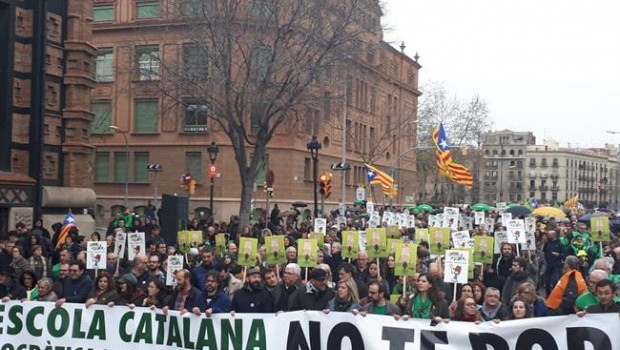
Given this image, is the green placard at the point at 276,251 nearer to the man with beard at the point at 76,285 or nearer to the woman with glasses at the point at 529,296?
the man with beard at the point at 76,285

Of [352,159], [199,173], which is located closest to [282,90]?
[199,173]

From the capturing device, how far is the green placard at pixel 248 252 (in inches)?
563

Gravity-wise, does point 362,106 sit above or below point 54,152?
above

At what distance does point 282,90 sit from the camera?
27953 millimetres

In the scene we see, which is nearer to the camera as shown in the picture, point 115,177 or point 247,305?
point 247,305

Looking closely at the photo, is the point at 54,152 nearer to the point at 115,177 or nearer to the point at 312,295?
A: the point at 312,295

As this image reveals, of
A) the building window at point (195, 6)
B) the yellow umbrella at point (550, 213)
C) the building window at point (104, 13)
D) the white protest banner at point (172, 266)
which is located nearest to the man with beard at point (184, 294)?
the white protest banner at point (172, 266)

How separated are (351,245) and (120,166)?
1371 inches

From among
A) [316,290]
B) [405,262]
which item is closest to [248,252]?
[405,262]

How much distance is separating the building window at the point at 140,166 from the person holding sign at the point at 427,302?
40.1 metres

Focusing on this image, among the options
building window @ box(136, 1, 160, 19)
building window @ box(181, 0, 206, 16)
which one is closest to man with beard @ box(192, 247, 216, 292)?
building window @ box(181, 0, 206, 16)

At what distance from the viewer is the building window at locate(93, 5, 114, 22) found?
48.2 meters

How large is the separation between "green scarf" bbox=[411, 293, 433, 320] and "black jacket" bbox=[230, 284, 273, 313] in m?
1.63

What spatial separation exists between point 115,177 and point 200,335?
41.5 meters
